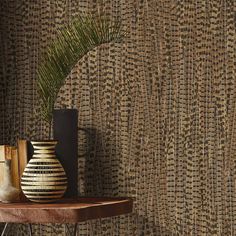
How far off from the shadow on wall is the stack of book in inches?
11.5

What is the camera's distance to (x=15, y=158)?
2.58m

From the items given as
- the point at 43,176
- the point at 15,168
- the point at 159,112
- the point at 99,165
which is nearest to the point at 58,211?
the point at 43,176

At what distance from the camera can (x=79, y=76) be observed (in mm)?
2836

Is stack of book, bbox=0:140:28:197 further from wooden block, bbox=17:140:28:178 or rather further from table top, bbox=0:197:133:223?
table top, bbox=0:197:133:223

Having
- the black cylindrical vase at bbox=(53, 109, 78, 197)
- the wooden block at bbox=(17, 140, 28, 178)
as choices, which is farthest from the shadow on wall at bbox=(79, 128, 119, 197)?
the wooden block at bbox=(17, 140, 28, 178)

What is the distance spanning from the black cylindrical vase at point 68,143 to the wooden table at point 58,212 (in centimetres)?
19

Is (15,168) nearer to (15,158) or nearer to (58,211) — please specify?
(15,158)

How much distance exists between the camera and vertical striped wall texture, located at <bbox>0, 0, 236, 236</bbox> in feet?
8.59

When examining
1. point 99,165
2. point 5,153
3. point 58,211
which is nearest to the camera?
point 58,211

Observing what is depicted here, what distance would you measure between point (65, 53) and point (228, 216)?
3.09 ft

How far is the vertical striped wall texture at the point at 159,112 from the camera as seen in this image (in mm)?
2619

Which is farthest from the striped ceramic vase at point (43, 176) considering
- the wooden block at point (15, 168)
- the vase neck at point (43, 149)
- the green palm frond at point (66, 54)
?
the green palm frond at point (66, 54)

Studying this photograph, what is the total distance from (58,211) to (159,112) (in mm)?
695

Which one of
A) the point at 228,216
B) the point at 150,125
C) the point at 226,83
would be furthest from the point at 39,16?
the point at 228,216
